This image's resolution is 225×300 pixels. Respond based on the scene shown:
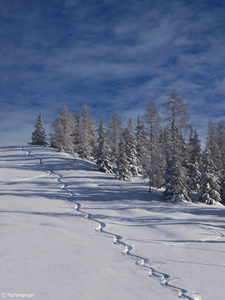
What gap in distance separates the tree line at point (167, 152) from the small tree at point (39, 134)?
46.4 ft

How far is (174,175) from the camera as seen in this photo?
24547 millimetres

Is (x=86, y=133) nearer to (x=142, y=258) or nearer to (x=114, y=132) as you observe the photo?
(x=114, y=132)

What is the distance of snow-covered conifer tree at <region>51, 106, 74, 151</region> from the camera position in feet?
174

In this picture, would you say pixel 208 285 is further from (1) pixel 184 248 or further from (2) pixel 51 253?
(2) pixel 51 253

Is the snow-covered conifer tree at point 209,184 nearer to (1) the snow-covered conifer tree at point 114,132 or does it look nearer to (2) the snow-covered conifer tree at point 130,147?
(2) the snow-covered conifer tree at point 130,147

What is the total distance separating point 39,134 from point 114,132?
2782 cm

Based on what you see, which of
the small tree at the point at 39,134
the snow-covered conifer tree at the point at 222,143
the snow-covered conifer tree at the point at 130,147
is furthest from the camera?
the small tree at the point at 39,134

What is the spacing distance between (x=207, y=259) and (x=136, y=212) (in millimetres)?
9225

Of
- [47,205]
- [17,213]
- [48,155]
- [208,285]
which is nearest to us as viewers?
[208,285]

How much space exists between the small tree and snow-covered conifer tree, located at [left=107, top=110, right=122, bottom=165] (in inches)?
990

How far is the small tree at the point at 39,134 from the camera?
68250 millimetres

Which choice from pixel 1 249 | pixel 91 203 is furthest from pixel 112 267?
pixel 91 203

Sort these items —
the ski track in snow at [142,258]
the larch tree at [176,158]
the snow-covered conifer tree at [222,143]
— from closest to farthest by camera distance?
the ski track in snow at [142,258] → the larch tree at [176,158] → the snow-covered conifer tree at [222,143]

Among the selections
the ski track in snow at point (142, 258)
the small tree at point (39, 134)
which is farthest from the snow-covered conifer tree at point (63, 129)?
the ski track in snow at point (142, 258)
